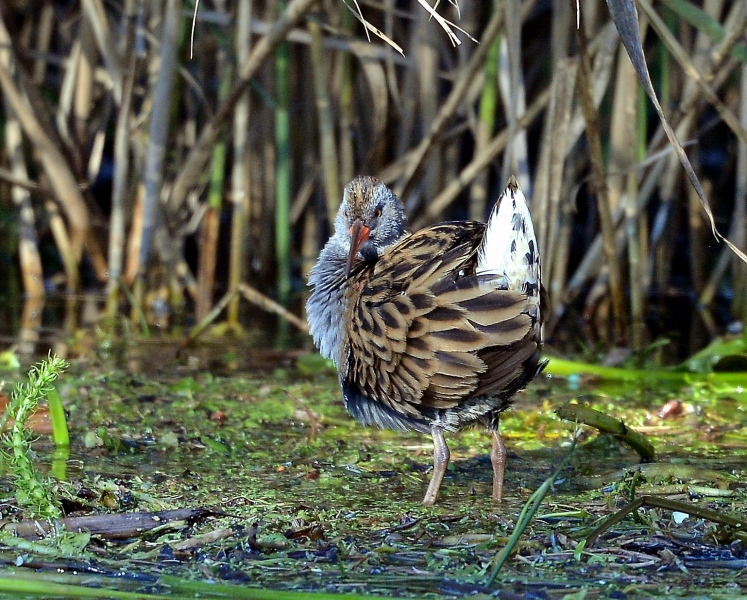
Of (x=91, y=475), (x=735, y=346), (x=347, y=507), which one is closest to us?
(x=347, y=507)

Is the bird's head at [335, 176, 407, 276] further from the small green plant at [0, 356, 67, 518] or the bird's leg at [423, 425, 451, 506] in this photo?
the small green plant at [0, 356, 67, 518]

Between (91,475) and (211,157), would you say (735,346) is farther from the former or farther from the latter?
(211,157)

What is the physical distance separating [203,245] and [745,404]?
299 cm

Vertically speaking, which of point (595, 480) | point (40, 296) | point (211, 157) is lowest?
point (595, 480)

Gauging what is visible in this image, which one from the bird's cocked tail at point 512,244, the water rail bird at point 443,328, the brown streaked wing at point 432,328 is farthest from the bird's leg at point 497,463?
the bird's cocked tail at point 512,244

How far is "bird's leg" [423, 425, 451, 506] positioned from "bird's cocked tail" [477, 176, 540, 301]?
528 millimetres

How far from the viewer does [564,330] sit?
19.6 feet

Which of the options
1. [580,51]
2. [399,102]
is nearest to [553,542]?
[580,51]

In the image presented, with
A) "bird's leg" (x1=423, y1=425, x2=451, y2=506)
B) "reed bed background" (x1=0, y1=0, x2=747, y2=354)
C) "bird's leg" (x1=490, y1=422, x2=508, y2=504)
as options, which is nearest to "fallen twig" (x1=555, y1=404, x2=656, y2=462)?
"bird's leg" (x1=490, y1=422, x2=508, y2=504)

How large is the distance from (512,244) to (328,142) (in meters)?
3.04

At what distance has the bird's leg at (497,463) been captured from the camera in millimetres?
3134

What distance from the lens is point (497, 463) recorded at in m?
3.23

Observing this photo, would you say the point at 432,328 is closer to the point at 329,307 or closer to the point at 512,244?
→ the point at 512,244

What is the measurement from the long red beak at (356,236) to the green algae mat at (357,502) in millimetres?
604
